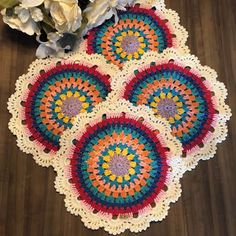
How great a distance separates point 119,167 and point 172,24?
41cm

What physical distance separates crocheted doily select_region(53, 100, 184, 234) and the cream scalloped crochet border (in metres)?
0.20

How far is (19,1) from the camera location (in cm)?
91

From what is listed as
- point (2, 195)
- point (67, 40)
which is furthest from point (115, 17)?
point (2, 195)

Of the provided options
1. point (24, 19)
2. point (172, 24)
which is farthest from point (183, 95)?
point (24, 19)

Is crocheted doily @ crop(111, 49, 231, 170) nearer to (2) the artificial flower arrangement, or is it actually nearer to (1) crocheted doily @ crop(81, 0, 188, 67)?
(1) crocheted doily @ crop(81, 0, 188, 67)

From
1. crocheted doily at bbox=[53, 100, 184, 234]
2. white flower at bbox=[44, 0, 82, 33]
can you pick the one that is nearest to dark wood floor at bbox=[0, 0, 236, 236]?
crocheted doily at bbox=[53, 100, 184, 234]

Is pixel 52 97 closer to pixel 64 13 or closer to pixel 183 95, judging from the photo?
pixel 64 13

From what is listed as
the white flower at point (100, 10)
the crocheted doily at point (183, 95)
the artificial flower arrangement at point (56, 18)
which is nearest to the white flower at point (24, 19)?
the artificial flower arrangement at point (56, 18)

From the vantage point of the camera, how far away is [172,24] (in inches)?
41.4

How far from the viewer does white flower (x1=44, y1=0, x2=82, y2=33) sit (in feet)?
2.90

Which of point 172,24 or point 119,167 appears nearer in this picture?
point 119,167

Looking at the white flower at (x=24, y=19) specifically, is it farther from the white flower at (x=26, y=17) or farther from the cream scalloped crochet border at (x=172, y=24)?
the cream scalloped crochet border at (x=172, y=24)

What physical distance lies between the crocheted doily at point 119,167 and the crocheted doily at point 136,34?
150 mm

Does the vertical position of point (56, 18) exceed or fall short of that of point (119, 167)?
it exceeds it
